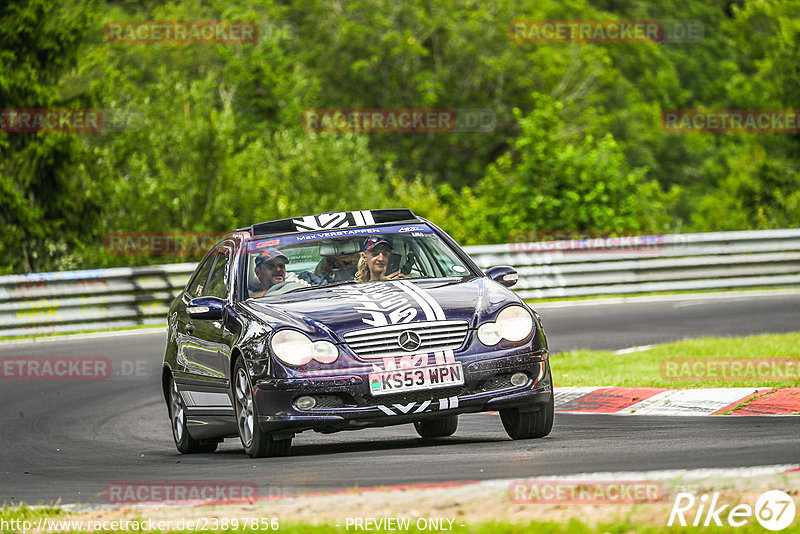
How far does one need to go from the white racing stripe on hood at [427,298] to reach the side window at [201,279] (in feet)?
6.61

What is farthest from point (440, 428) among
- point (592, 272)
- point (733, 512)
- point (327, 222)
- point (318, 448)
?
point (592, 272)

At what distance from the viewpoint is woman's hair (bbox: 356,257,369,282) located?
9.14 m

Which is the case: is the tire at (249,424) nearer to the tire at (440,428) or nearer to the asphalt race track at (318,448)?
the asphalt race track at (318,448)

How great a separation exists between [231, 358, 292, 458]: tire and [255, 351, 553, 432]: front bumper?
0.15 meters

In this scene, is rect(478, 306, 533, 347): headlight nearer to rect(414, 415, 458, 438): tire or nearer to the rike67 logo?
rect(414, 415, 458, 438): tire

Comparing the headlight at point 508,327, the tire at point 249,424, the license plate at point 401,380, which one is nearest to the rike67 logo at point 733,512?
the license plate at point 401,380

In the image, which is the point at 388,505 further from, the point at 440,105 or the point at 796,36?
the point at 440,105

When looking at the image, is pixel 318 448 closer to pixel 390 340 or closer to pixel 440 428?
pixel 440 428

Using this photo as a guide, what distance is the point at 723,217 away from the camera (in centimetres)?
5328

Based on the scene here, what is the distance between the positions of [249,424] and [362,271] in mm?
1413

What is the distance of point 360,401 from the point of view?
790cm

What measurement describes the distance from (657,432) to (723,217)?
46.3 meters

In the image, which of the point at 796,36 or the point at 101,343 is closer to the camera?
the point at 101,343

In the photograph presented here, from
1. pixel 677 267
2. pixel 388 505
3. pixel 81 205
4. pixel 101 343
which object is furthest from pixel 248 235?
pixel 81 205
